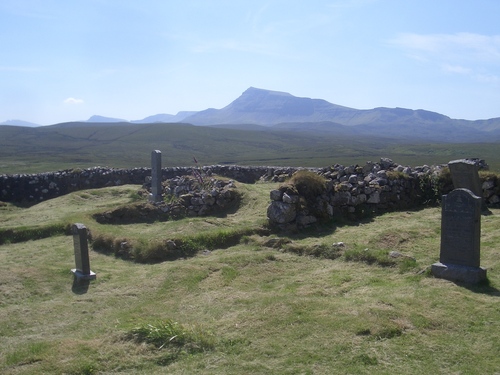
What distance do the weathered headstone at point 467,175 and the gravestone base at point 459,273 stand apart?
6.97m

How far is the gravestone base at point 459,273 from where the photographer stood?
1027cm

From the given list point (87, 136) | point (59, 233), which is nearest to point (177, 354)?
point (59, 233)

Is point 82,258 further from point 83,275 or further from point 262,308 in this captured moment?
point 262,308

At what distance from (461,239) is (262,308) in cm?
461

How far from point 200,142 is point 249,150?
2213 cm

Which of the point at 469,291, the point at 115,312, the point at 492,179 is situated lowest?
the point at 115,312

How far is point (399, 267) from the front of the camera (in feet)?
38.2

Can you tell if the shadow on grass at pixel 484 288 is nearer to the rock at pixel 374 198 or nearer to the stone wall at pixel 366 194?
the stone wall at pixel 366 194

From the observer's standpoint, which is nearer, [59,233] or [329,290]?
[329,290]

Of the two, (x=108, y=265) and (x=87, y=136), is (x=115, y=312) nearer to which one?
(x=108, y=265)

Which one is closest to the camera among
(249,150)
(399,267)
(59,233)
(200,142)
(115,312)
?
(115,312)

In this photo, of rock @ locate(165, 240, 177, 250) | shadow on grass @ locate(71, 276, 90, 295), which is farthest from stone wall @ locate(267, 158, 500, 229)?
Result: shadow on grass @ locate(71, 276, 90, 295)

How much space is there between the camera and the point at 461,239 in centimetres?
1077

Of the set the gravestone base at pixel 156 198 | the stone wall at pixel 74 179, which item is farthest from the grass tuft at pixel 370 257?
the stone wall at pixel 74 179
